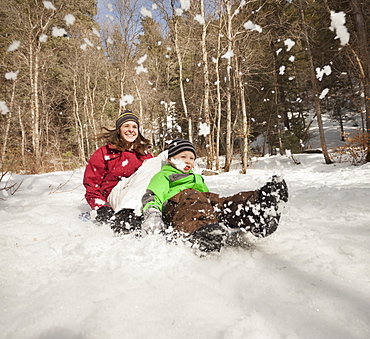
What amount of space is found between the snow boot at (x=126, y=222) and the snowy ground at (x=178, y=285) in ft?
0.28

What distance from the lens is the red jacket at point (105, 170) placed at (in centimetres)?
233

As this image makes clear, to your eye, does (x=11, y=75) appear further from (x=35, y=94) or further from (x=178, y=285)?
(x=178, y=285)

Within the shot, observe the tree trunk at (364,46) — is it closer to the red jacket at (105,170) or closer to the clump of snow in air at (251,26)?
the clump of snow in air at (251,26)

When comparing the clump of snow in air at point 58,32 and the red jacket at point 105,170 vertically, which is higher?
the clump of snow in air at point 58,32

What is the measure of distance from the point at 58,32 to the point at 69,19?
1043 millimetres

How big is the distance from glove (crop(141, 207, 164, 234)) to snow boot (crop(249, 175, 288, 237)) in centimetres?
70

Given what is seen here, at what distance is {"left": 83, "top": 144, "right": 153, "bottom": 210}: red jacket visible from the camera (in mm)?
2332

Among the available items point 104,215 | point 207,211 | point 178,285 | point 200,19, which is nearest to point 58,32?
point 200,19

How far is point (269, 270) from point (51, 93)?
16092 millimetres

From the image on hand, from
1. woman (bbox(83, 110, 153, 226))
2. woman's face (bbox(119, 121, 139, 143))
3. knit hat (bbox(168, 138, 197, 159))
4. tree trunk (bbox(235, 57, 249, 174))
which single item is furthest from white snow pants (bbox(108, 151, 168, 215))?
tree trunk (bbox(235, 57, 249, 174))

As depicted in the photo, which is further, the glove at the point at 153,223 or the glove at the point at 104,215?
the glove at the point at 104,215

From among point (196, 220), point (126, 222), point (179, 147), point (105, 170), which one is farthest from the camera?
point (105, 170)

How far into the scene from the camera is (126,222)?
6.39ft

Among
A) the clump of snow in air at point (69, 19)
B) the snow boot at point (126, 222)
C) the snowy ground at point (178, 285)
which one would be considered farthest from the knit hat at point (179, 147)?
the clump of snow in air at point (69, 19)
